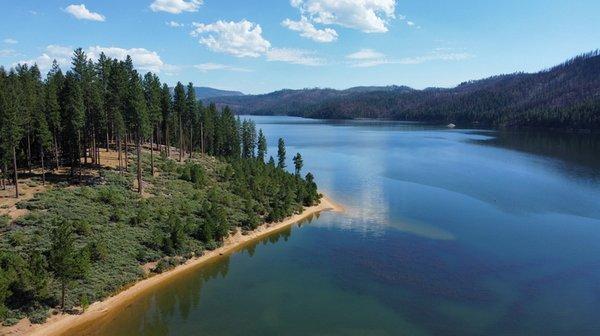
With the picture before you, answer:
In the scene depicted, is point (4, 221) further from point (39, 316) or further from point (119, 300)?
point (119, 300)

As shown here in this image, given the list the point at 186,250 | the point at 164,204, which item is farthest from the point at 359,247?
the point at 164,204

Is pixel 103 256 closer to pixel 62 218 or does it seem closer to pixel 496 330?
pixel 62 218

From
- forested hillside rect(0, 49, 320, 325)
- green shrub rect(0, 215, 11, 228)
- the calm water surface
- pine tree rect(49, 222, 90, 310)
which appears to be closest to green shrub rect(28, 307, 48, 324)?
forested hillside rect(0, 49, 320, 325)

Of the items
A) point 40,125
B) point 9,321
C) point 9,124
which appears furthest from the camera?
point 40,125

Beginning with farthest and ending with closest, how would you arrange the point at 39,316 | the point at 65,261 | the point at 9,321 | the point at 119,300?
the point at 119,300 → the point at 65,261 → the point at 39,316 → the point at 9,321

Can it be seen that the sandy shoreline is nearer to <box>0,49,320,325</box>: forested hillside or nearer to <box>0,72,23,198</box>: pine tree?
<box>0,49,320,325</box>: forested hillside

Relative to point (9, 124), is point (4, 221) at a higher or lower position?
lower

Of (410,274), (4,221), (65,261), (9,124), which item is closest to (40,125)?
(9,124)
